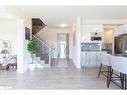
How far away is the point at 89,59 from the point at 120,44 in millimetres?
1719

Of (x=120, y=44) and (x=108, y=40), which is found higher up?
(x=108, y=40)

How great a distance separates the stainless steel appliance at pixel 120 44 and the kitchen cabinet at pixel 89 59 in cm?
120

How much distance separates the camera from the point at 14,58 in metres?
8.63

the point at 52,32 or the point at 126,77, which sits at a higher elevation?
the point at 52,32

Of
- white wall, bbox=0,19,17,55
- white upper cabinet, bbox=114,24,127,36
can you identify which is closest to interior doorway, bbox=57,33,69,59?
white upper cabinet, bbox=114,24,127,36

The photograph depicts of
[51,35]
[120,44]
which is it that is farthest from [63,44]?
[120,44]

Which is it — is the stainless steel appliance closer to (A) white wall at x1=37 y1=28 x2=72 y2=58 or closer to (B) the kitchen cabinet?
(B) the kitchen cabinet

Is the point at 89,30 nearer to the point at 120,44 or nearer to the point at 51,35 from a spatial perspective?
the point at 120,44

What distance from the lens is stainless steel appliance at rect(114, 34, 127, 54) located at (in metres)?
8.60

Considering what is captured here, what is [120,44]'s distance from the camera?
29.8ft

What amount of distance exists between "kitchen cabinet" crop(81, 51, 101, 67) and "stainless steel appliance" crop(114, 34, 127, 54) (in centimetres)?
120
